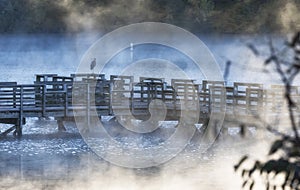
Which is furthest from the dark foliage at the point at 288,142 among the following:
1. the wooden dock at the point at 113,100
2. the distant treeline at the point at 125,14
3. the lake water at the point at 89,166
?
the distant treeline at the point at 125,14

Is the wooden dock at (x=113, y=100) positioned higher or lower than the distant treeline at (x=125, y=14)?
lower

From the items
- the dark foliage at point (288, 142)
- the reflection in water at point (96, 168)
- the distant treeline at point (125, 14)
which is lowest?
the reflection in water at point (96, 168)

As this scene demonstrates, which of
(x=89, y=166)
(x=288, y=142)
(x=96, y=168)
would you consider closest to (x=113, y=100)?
(x=89, y=166)

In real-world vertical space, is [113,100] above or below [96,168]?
above

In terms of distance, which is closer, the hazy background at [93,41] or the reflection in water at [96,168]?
the reflection in water at [96,168]

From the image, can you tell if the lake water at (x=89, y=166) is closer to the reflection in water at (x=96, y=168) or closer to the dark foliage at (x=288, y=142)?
the reflection in water at (x=96, y=168)

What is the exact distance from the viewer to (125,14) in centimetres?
6581

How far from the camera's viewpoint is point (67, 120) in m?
22.7

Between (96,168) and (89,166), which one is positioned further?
(89,166)

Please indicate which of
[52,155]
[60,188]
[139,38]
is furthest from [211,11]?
[60,188]

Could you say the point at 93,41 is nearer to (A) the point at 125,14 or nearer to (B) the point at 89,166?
(A) the point at 125,14

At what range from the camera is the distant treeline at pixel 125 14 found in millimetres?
58281

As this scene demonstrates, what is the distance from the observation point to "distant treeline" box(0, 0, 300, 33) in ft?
191

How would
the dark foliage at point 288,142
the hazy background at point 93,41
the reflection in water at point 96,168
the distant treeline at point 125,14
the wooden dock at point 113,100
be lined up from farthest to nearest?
the distant treeline at point 125,14 < the wooden dock at point 113,100 < the hazy background at point 93,41 < the reflection in water at point 96,168 < the dark foliage at point 288,142
